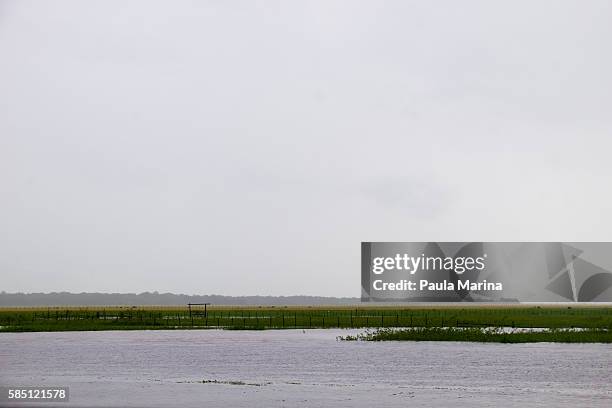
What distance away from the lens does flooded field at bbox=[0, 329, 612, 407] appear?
42812mm

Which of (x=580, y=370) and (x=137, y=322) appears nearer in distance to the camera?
(x=580, y=370)

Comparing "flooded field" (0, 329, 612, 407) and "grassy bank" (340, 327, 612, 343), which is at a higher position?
"grassy bank" (340, 327, 612, 343)

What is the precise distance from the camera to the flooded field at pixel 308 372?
140 feet

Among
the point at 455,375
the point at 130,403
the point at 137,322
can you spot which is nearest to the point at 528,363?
the point at 455,375

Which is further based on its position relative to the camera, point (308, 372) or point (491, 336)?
point (491, 336)

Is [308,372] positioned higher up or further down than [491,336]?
further down

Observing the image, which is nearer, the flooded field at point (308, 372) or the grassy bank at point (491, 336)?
the flooded field at point (308, 372)

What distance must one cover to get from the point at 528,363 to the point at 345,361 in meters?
13.2

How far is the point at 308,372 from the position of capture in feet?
185

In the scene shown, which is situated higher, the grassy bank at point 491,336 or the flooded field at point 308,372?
the grassy bank at point 491,336

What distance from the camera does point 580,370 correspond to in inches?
2253

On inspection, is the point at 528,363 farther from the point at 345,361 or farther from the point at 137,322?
the point at 137,322

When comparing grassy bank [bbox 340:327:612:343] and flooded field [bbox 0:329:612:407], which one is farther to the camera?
grassy bank [bbox 340:327:612:343]

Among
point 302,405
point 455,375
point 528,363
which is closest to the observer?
point 302,405
